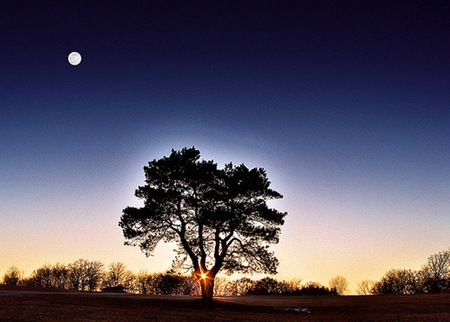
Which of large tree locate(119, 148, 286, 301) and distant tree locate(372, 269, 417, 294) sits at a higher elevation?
large tree locate(119, 148, 286, 301)

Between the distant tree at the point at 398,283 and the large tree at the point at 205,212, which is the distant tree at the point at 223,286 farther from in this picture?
the large tree at the point at 205,212

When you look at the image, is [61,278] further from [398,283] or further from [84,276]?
[398,283]

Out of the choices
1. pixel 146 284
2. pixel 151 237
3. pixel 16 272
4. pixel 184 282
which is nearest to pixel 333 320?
pixel 151 237

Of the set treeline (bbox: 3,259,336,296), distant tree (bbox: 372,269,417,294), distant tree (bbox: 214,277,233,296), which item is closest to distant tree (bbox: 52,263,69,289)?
treeline (bbox: 3,259,336,296)

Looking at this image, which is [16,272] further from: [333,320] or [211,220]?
[333,320]

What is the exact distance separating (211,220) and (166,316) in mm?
11580

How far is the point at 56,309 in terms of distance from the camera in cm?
2495

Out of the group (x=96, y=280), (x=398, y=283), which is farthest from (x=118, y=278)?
(x=398, y=283)

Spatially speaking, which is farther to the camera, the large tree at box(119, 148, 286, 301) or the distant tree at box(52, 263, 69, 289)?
the distant tree at box(52, 263, 69, 289)

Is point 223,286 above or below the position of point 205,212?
below

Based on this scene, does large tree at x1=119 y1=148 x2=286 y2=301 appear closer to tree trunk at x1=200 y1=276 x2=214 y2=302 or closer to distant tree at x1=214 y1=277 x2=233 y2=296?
tree trunk at x1=200 y1=276 x2=214 y2=302

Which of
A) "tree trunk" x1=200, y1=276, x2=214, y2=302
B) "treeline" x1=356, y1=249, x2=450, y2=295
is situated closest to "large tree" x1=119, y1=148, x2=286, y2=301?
"tree trunk" x1=200, y1=276, x2=214, y2=302

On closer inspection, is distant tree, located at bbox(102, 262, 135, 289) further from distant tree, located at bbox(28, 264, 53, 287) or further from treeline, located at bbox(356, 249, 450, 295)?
treeline, located at bbox(356, 249, 450, 295)

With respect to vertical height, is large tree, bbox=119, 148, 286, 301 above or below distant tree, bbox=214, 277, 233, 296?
above
